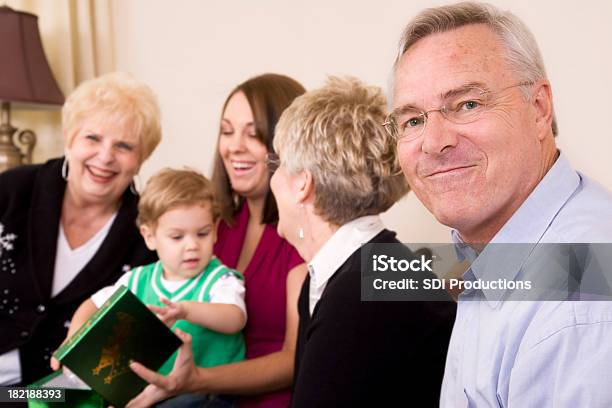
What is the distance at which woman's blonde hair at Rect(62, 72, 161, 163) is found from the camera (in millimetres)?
2008

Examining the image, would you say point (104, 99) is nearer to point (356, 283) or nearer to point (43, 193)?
point (43, 193)

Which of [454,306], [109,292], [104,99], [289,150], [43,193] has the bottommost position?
[454,306]

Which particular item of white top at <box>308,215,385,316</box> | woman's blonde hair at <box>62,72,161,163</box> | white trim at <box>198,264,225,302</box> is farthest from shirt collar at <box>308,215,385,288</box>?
woman's blonde hair at <box>62,72,161,163</box>

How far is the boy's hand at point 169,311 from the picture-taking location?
158 cm

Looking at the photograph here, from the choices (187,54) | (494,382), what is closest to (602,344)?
(494,382)

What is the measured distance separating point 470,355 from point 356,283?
283 millimetres

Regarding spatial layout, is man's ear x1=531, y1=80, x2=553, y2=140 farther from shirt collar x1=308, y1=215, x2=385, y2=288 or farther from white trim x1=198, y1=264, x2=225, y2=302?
white trim x1=198, y1=264, x2=225, y2=302

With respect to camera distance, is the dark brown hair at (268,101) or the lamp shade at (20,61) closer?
the dark brown hair at (268,101)

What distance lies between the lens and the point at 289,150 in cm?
141

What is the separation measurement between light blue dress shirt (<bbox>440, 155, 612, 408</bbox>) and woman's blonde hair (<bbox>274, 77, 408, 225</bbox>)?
337mm

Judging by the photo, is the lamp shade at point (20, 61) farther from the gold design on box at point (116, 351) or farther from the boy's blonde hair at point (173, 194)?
the gold design on box at point (116, 351)

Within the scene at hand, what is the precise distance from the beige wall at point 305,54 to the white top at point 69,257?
0.91 meters

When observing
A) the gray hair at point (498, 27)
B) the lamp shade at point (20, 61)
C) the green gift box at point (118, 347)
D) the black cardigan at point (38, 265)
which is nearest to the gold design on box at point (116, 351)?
the green gift box at point (118, 347)

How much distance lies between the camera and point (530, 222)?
936 mm
